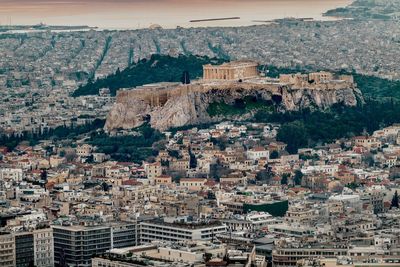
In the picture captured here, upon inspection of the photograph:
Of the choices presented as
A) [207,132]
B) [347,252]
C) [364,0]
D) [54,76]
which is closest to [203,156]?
[207,132]

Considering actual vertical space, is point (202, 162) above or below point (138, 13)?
below

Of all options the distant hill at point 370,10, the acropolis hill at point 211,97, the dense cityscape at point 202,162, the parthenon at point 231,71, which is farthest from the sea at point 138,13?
the acropolis hill at point 211,97

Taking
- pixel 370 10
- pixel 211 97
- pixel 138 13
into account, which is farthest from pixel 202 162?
pixel 370 10

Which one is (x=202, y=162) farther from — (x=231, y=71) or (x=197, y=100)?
(x=231, y=71)

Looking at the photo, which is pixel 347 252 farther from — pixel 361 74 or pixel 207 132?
pixel 361 74

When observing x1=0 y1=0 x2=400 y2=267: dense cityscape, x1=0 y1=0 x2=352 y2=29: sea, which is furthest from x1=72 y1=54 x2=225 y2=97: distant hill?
x1=0 y1=0 x2=352 y2=29: sea
